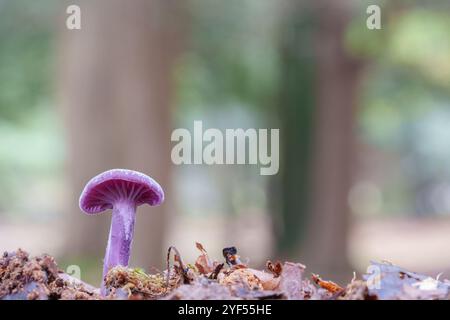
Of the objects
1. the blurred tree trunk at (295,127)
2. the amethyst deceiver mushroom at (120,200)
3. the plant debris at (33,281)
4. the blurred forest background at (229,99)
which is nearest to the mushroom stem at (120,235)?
the amethyst deceiver mushroom at (120,200)

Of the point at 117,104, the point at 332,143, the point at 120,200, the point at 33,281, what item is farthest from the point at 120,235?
the point at 332,143

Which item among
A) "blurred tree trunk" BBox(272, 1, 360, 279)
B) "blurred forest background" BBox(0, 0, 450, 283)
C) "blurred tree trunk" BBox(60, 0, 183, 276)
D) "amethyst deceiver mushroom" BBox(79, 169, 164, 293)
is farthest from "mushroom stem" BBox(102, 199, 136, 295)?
"blurred tree trunk" BBox(272, 1, 360, 279)

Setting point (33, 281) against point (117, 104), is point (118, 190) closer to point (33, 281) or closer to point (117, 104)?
point (33, 281)

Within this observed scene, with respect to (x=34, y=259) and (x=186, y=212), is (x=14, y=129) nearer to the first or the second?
(x=186, y=212)

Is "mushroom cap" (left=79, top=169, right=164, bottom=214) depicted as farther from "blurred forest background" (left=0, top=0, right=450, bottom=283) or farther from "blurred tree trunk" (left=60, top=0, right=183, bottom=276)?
"blurred tree trunk" (left=60, top=0, right=183, bottom=276)

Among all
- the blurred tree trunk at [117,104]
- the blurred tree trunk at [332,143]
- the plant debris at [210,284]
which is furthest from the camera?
the blurred tree trunk at [332,143]

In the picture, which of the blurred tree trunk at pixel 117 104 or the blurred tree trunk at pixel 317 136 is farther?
the blurred tree trunk at pixel 317 136

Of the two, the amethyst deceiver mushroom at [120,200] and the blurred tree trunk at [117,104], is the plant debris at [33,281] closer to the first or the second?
the amethyst deceiver mushroom at [120,200]
